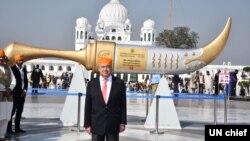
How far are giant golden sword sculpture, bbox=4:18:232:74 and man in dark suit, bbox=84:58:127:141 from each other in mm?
5953

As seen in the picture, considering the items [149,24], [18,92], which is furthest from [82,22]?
[18,92]

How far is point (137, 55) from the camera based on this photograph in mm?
12672

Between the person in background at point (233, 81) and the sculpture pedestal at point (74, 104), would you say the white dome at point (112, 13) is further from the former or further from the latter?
the sculpture pedestal at point (74, 104)

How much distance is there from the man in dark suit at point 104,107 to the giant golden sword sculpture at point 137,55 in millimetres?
5953

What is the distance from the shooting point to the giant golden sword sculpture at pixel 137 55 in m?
12.6

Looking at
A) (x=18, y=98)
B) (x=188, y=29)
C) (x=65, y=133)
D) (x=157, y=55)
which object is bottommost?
(x=65, y=133)

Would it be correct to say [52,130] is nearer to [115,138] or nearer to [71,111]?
[71,111]

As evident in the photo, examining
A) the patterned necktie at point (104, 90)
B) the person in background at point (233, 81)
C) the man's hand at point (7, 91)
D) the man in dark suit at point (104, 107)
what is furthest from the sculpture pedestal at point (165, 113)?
the person in background at point (233, 81)

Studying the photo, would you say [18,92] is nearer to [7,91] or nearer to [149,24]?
[7,91]

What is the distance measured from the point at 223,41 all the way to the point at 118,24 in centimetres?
8463

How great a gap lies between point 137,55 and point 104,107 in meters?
6.25

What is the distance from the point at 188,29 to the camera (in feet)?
218

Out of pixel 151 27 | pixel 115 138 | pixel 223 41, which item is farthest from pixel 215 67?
pixel 115 138

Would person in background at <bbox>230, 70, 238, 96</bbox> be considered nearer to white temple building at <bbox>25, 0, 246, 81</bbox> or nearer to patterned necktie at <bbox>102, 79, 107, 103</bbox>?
patterned necktie at <bbox>102, 79, 107, 103</bbox>
